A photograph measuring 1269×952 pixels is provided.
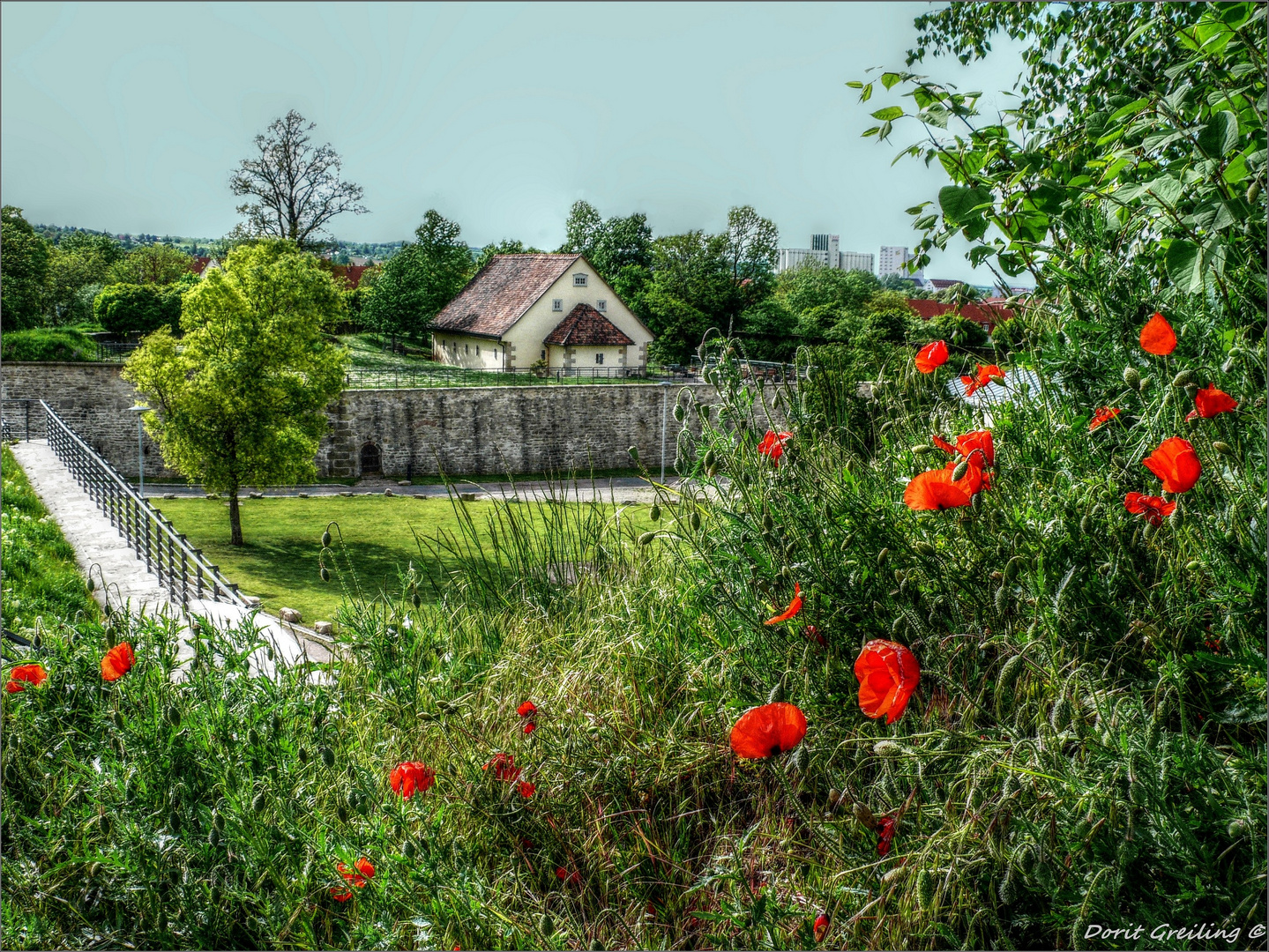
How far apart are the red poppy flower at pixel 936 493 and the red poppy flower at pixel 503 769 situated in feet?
3.50

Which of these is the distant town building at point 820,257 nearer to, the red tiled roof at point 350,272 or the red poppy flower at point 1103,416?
the red tiled roof at point 350,272

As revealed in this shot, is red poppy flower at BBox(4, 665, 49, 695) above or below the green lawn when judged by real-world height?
above

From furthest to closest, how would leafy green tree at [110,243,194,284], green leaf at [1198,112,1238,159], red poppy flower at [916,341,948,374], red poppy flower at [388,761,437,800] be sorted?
leafy green tree at [110,243,194,284] → red poppy flower at [916,341,948,374] → red poppy flower at [388,761,437,800] → green leaf at [1198,112,1238,159]

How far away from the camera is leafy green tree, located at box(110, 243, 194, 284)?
1591 inches

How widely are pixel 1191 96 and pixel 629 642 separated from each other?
1.94 metres

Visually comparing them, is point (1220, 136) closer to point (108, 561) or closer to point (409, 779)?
point (409, 779)

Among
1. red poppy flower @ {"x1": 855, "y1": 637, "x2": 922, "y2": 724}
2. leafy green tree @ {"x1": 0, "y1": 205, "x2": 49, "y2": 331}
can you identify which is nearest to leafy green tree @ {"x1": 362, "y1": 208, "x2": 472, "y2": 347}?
leafy green tree @ {"x1": 0, "y1": 205, "x2": 49, "y2": 331}

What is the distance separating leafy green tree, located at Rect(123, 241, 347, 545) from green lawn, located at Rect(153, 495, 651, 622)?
0.99 meters

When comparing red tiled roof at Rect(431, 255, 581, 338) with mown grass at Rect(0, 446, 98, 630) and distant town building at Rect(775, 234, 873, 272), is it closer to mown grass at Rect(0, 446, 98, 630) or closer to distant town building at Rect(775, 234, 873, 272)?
mown grass at Rect(0, 446, 98, 630)

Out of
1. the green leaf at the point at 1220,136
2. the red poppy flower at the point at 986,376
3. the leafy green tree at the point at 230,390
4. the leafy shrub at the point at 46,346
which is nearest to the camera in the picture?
the green leaf at the point at 1220,136

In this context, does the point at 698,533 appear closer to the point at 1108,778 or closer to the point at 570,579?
the point at 1108,778

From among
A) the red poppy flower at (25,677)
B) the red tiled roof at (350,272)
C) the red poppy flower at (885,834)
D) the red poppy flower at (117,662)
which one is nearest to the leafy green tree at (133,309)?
the red tiled roof at (350,272)

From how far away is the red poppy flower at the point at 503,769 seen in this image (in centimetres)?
205

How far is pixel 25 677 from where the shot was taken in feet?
7.59
